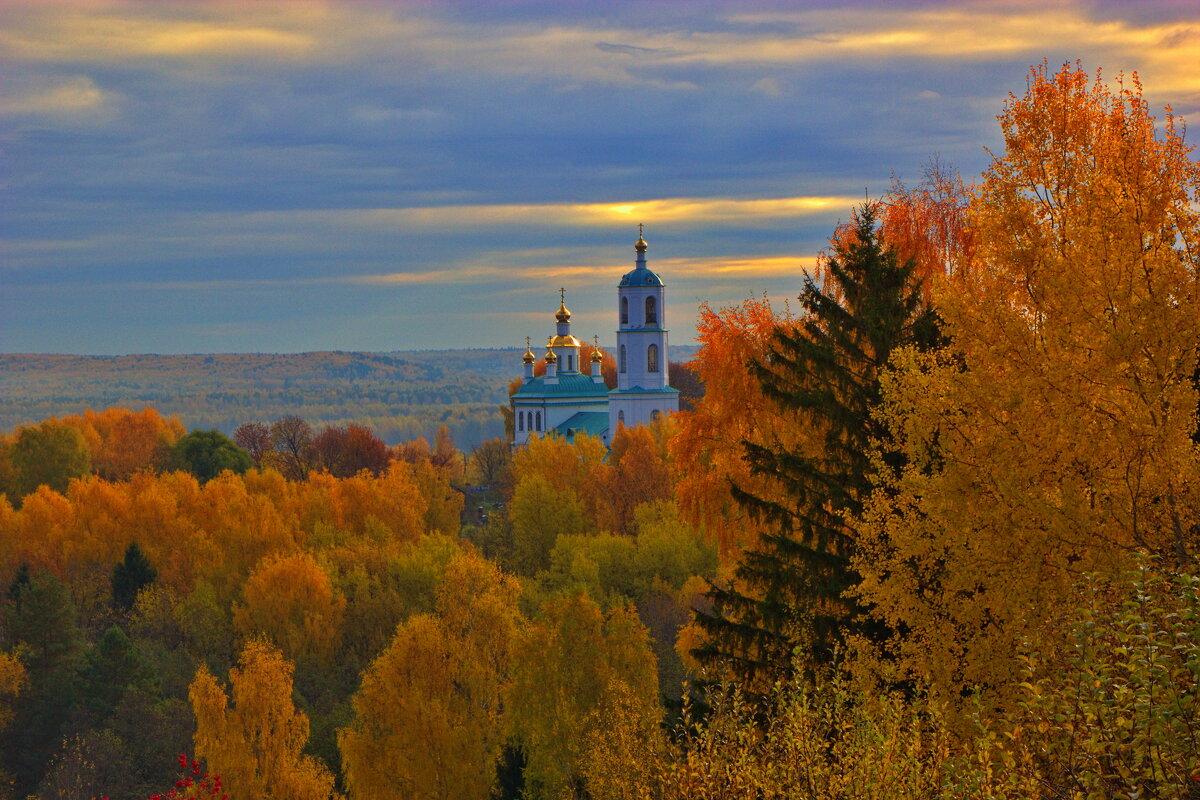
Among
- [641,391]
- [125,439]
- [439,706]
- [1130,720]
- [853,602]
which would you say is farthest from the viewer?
[125,439]

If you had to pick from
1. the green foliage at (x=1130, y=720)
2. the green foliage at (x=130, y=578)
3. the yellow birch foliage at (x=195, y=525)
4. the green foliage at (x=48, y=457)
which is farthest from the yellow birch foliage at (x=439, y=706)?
the green foliage at (x=48, y=457)

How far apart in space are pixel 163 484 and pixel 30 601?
89.9ft

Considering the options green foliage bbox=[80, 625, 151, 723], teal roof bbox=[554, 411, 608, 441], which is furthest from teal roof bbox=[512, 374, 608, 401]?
green foliage bbox=[80, 625, 151, 723]

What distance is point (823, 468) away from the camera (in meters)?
19.3

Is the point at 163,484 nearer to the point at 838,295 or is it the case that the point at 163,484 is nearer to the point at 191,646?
the point at 191,646

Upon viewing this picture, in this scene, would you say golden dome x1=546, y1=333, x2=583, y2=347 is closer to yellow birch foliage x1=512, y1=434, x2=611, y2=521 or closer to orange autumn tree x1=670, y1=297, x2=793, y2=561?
yellow birch foliage x1=512, y1=434, x2=611, y2=521

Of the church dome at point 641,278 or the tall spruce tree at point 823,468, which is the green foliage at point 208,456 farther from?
the tall spruce tree at point 823,468

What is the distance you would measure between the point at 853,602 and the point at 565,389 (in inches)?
3803

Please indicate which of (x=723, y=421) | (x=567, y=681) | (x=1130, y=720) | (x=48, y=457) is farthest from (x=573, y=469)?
(x=1130, y=720)

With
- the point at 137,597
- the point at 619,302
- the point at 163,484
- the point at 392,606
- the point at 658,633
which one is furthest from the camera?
the point at 619,302

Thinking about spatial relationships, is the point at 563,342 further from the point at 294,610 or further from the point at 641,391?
the point at 294,610

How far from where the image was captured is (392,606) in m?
49.6

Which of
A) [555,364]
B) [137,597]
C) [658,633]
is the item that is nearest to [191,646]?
[137,597]

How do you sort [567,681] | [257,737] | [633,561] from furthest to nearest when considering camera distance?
1. [633,561]
2. [257,737]
3. [567,681]
